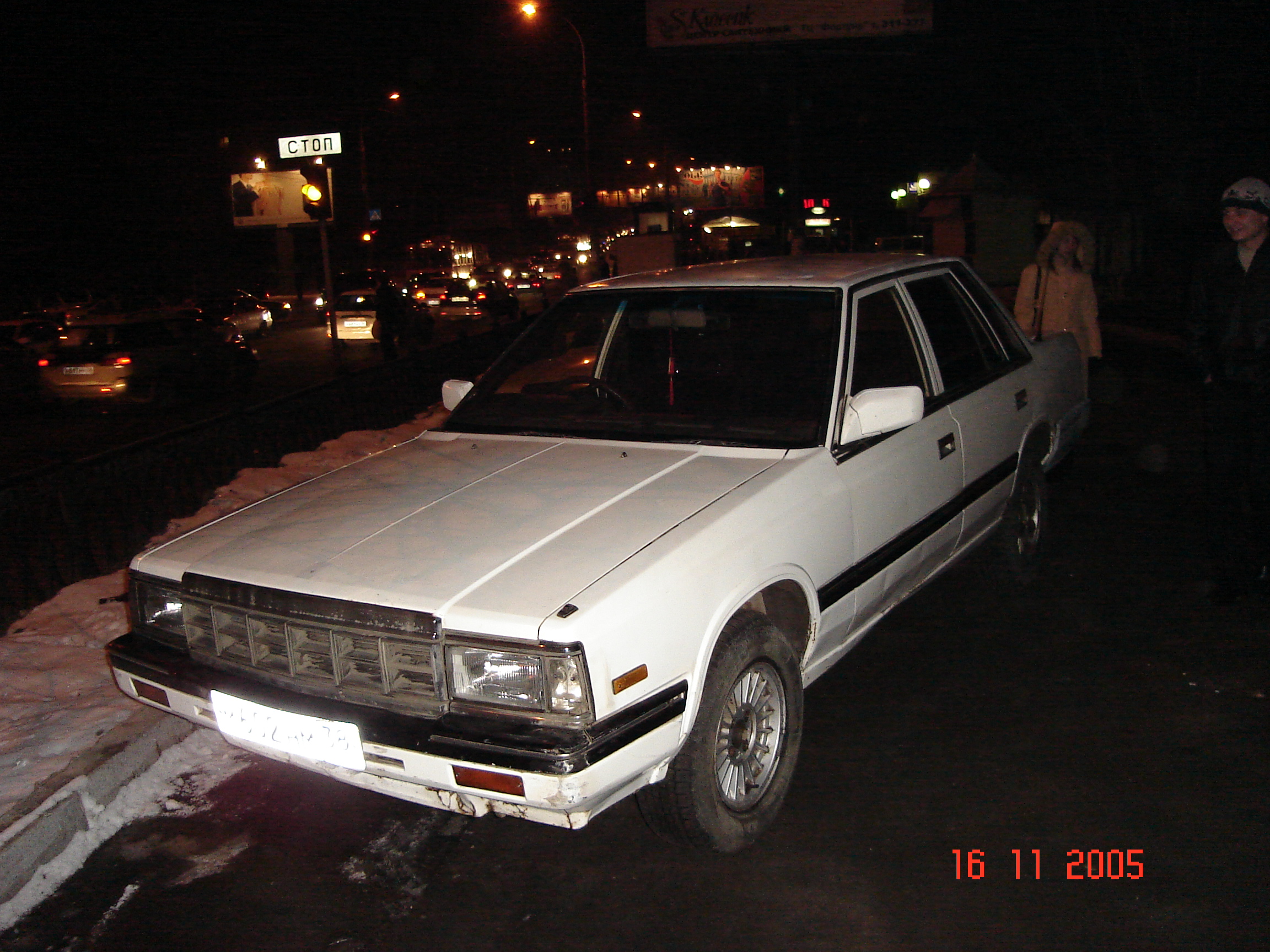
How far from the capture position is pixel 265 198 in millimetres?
34750

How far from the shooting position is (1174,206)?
66.5ft

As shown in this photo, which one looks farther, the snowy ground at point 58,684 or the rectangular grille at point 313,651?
the snowy ground at point 58,684

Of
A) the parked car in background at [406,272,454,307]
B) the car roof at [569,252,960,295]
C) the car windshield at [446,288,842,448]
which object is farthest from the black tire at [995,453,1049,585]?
the parked car in background at [406,272,454,307]

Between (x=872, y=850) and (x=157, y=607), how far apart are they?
2.34 m

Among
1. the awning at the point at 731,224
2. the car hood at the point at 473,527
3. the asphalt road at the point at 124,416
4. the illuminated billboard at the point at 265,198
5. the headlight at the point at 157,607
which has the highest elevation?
the illuminated billboard at the point at 265,198

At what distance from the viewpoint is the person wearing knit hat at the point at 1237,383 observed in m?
4.78

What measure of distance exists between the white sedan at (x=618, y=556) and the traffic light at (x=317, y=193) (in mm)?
8882

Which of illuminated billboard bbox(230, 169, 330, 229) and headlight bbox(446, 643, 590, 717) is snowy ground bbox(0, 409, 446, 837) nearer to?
headlight bbox(446, 643, 590, 717)

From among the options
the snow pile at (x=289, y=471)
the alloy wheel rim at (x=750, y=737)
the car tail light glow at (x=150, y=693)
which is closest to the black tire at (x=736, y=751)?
the alloy wheel rim at (x=750, y=737)

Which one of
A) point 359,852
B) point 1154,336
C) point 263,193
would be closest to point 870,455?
point 359,852

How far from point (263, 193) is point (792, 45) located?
17695 millimetres

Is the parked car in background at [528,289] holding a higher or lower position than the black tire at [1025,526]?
higher

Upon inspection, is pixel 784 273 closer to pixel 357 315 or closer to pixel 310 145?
pixel 310 145
